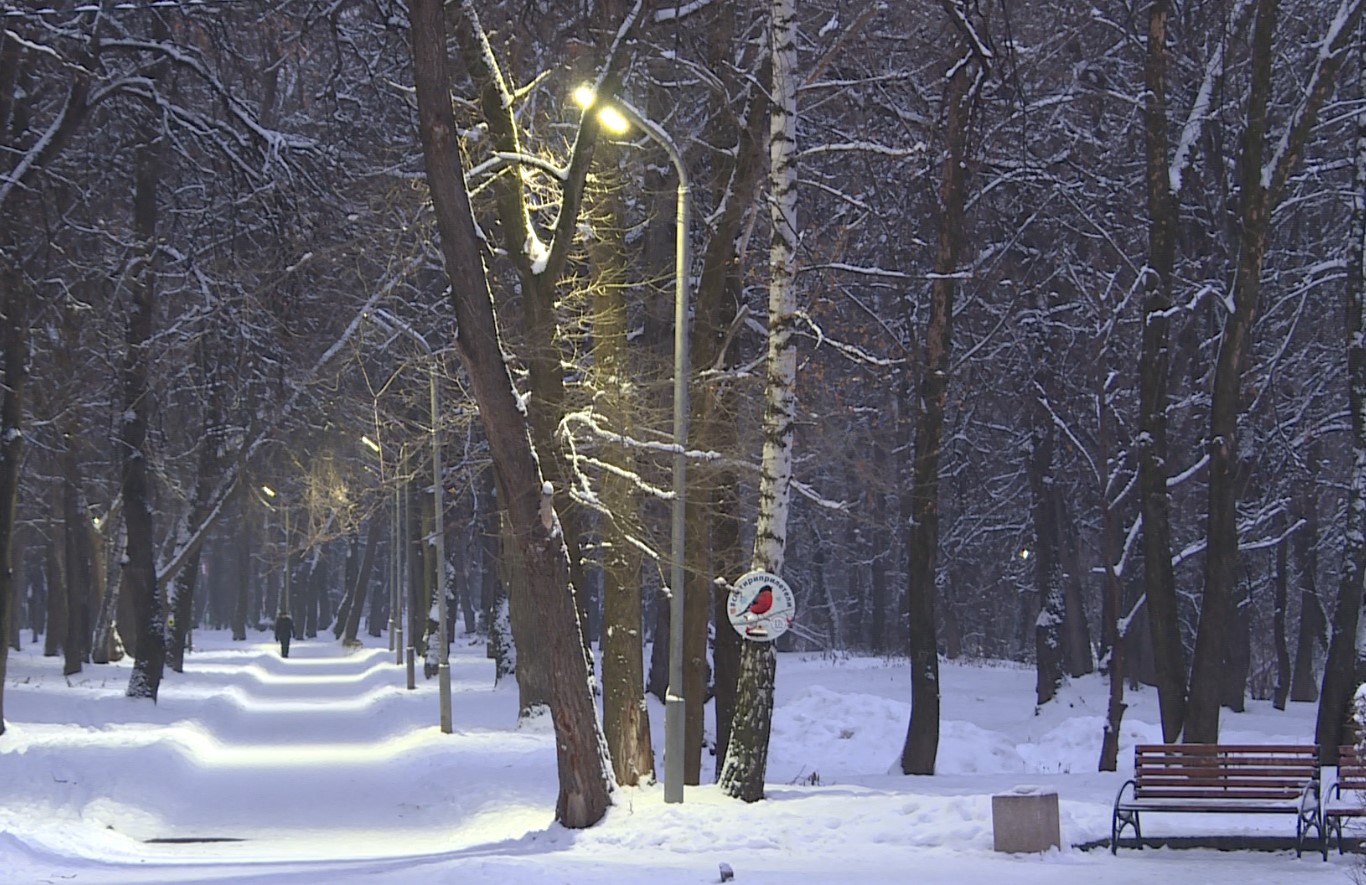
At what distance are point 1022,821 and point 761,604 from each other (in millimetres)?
3417

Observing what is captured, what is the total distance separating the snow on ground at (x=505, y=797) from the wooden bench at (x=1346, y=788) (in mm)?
371

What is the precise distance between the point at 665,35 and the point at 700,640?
7339 mm

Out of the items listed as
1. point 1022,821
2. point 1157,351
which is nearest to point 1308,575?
point 1157,351

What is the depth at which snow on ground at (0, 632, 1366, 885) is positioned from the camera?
1288cm

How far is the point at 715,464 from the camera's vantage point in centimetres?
1731

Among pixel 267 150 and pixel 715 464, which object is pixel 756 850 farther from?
pixel 267 150

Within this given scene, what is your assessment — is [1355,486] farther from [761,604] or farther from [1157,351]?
[761,604]

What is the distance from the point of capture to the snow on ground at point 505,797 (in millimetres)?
12875

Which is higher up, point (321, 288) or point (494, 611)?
point (321, 288)

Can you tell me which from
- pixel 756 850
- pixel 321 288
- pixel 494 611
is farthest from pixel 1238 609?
pixel 756 850

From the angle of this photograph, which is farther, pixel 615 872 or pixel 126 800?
pixel 126 800

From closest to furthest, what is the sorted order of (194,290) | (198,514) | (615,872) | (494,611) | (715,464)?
(615,872) → (715,464) → (194,290) → (198,514) → (494,611)

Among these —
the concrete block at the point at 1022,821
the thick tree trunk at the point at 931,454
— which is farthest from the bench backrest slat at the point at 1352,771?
the thick tree trunk at the point at 931,454

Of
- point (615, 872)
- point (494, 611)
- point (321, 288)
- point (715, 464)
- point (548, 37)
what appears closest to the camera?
point (615, 872)
